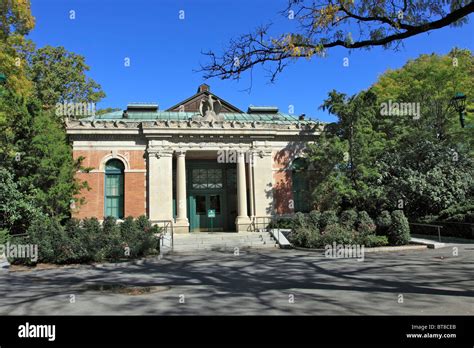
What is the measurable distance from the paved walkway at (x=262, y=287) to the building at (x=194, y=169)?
9946mm

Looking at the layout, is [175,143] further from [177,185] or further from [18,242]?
[18,242]

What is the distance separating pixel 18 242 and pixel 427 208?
2115 cm

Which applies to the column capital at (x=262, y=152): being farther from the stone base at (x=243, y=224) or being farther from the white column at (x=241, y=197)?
the stone base at (x=243, y=224)

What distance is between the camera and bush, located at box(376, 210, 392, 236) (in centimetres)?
1783

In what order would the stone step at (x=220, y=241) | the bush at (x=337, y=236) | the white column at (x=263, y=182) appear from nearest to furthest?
1. the bush at (x=337, y=236)
2. the stone step at (x=220, y=241)
3. the white column at (x=263, y=182)

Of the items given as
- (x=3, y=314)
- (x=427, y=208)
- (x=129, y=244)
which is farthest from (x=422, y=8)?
(x=427, y=208)

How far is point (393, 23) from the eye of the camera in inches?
317

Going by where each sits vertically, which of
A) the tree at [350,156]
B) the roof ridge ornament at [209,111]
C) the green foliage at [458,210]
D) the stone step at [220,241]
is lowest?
the stone step at [220,241]

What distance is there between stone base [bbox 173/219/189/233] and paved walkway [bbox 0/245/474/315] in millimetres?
8276

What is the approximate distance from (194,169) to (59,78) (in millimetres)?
15930

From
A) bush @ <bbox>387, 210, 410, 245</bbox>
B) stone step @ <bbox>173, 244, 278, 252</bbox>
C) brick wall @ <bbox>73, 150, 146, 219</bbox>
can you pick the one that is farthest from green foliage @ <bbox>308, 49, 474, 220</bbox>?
brick wall @ <bbox>73, 150, 146, 219</bbox>

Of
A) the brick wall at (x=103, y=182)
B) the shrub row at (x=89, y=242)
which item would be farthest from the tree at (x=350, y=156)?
the brick wall at (x=103, y=182)

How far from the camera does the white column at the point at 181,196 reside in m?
23.5

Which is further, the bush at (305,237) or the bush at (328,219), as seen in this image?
the bush at (328,219)
